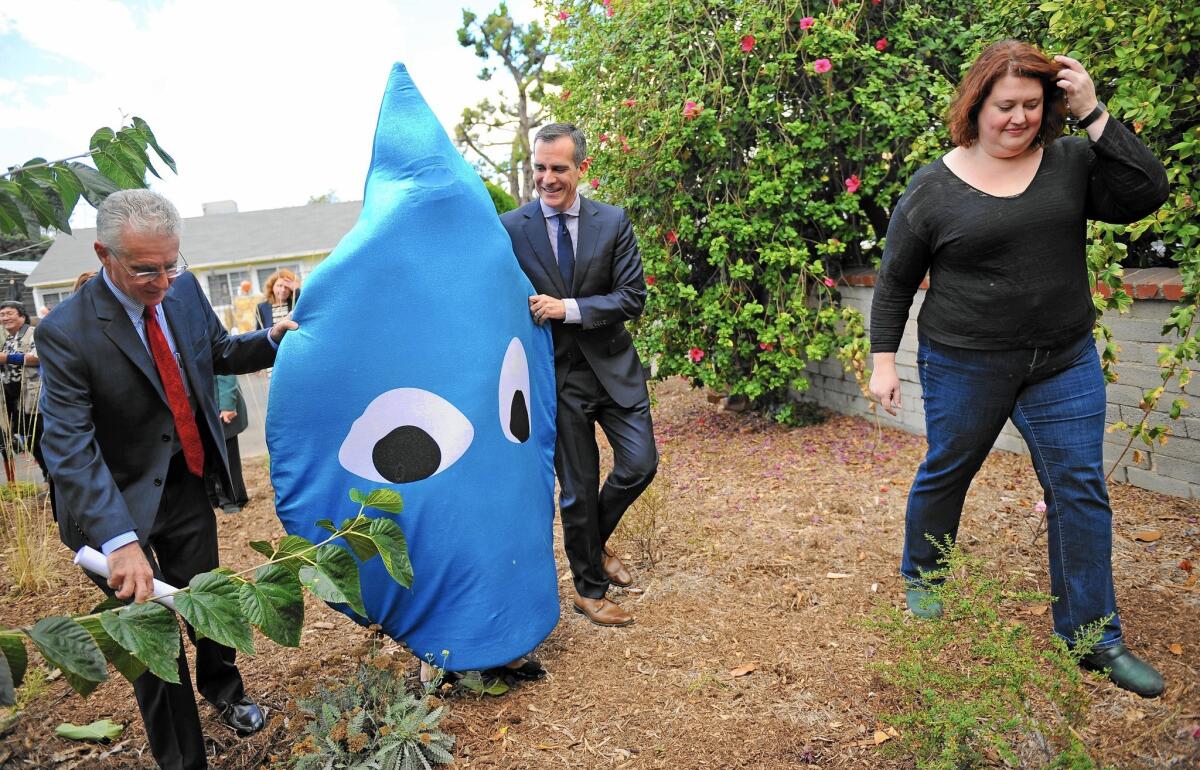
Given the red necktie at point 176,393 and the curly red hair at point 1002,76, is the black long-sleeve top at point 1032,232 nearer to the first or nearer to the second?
the curly red hair at point 1002,76

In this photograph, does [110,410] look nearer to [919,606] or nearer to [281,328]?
[281,328]

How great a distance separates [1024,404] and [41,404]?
9.86 ft

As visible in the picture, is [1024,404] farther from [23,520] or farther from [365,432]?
[23,520]

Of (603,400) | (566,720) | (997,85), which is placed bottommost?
(566,720)

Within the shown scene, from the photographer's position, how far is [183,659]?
262 centimetres

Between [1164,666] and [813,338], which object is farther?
[813,338]

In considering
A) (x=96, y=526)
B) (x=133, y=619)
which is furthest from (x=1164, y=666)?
(x=96, y=526)

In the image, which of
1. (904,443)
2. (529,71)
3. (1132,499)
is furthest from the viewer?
(529,71)

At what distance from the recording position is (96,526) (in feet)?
7.30

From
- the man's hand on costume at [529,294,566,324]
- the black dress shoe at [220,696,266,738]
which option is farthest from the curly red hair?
the black dress shoe at [220,696,266,738]

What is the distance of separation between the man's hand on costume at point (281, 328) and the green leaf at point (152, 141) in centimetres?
54

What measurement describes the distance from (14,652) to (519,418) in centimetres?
154

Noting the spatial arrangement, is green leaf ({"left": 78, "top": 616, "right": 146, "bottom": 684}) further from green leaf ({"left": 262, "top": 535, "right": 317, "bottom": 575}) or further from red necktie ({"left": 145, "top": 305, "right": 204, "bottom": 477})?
red necktie ({"left": 145, "top": 305, "right": 204, "bottom": 477})

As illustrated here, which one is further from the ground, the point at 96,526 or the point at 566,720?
the point at 96,526
